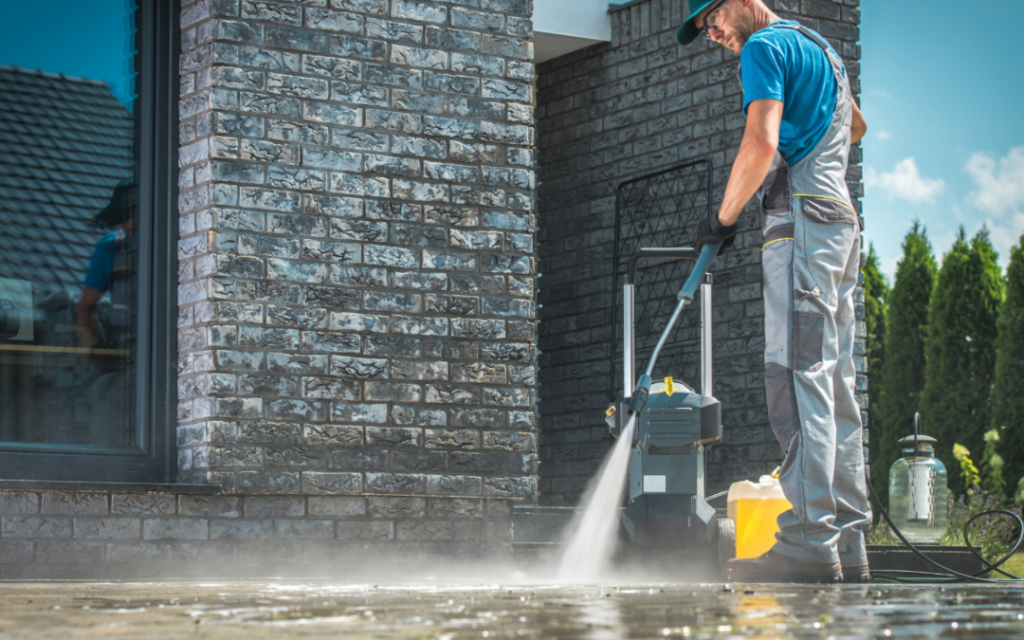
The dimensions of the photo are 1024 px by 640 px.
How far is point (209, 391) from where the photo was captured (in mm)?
5055

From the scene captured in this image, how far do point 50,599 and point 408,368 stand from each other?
3125mm

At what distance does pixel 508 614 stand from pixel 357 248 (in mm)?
3580

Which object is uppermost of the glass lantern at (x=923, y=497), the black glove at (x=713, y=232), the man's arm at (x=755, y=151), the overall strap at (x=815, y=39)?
the overall strap at (x=815, y=39)

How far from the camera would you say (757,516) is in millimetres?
4723

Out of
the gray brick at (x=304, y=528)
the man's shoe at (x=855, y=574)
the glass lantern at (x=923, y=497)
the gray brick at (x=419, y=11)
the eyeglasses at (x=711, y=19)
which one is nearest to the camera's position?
the man's shoe at (x=855, y=574)

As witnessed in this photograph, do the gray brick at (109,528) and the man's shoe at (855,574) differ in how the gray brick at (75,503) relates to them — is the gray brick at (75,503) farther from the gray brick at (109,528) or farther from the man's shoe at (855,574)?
the man's shoe at (855,574)

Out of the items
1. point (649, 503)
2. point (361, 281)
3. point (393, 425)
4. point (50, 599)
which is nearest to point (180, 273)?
point (361, 281)

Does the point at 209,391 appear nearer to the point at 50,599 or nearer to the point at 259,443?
the point at 259,443

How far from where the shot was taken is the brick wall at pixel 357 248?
A: 516cm

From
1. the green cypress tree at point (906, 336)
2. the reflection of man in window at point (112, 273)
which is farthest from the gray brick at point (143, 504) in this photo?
the green cypress tree at point (906, 336)

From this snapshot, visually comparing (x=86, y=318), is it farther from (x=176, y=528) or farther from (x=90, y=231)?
(x=176, y=528)

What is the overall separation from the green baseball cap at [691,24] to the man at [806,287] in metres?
0.25

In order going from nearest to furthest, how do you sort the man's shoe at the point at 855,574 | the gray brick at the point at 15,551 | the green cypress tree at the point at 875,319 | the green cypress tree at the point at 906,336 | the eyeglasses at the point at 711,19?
the man's shoe at the point at 855,574 < the eyeglasses at the point at 711,19 < the gray brick at the point at 15,551 < the green cypress tree at the point at 906,336 < the green cypress tree at the point at 875,319

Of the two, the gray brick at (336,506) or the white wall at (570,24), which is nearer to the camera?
the gray brick at (336,506)
